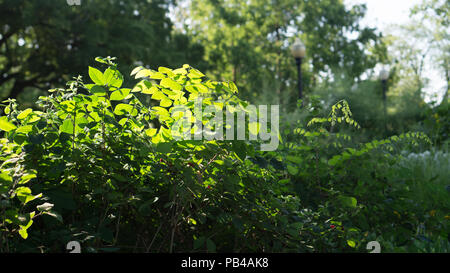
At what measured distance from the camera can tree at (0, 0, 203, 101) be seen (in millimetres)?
14164

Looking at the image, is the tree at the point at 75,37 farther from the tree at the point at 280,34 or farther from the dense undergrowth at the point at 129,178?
the dense undergrowth at the point at 129,178

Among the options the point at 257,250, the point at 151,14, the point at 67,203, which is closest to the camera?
the point at 67,203

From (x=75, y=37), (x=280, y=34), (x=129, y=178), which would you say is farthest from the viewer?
(x=280, y=34)

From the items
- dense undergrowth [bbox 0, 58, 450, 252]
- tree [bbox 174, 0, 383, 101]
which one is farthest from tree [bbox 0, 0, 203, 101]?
dense undergrowth [bbox 0, 58, 450, 252]

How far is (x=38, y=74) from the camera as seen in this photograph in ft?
55.4

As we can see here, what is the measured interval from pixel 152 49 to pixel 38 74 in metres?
5.05

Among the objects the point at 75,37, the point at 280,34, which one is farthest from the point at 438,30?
the point at 75,37

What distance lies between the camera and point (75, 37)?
51.4ft

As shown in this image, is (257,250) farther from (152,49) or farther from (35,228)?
(152,49)

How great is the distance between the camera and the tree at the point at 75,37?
14.2 meters

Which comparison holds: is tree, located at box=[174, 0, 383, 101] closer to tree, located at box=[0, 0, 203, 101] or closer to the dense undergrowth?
tree, located at box=[0, 0, 203, 101]

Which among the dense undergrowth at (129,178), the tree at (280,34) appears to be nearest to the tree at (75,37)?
the tree at (280,34)

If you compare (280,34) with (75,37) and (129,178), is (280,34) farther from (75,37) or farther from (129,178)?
(129,178)
